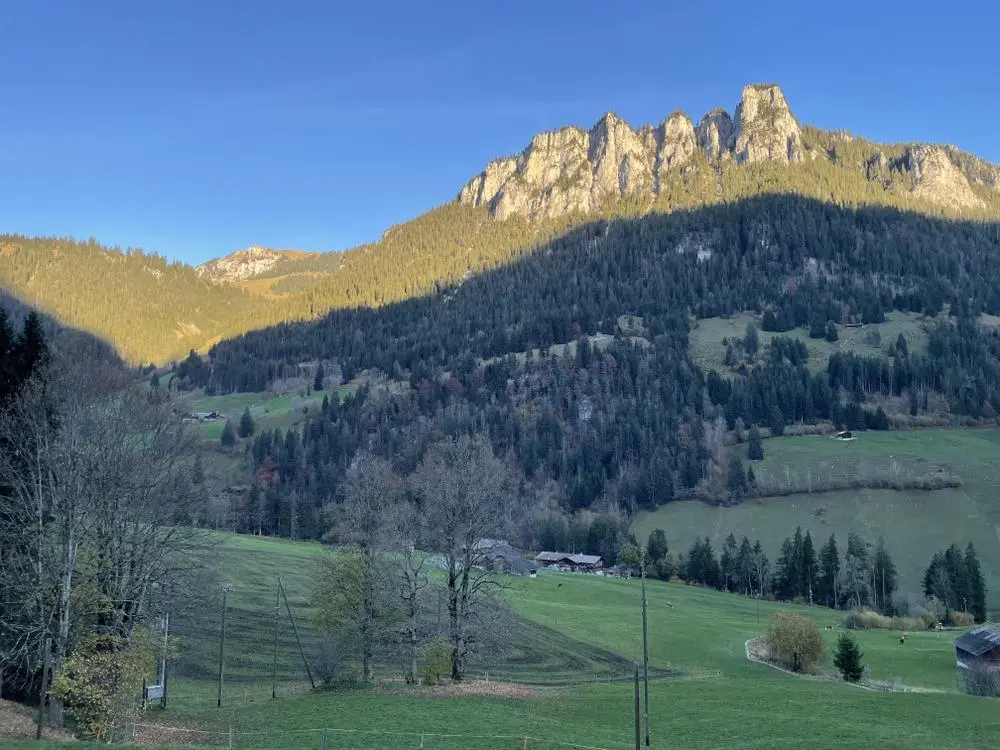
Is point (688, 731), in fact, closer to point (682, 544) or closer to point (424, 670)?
point (424, 670)

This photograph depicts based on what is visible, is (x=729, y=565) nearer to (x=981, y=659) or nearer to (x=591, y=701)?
(x=981, y=659)

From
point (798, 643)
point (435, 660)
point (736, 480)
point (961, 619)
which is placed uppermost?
point (736, 480)

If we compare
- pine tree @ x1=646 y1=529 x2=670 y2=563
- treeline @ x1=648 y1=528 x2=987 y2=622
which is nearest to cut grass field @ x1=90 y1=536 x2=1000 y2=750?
treeline @ x1=648 y1=528 x2=987 y2=622

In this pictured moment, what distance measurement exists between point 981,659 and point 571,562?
74.5 metres

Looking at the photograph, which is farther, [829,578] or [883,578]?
[829,578]

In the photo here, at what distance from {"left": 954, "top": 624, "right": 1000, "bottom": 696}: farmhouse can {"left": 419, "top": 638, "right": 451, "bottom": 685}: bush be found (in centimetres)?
4252

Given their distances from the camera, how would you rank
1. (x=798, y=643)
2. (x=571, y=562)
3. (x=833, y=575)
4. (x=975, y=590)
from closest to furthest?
(x=798, y=643)
(x=975, y=590)
(x=833, y=575)
(x=571, y=562)

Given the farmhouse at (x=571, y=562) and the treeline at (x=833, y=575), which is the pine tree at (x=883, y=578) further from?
the farmhouse at (x=571, y=562)

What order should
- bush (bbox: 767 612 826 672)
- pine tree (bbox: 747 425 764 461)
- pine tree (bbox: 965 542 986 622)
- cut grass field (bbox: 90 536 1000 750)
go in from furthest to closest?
pine tree (bbox: 747 425 764 461) < pine tree (bbox: 965 542 986 622) < bush (bbox: 767 612 826 672) < cut grass field (bbox: 90 536 1000 750)

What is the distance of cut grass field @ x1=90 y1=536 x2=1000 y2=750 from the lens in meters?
34.4

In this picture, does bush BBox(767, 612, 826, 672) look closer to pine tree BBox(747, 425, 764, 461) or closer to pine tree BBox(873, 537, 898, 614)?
pine tree BBox(873, 537, 898, 614)

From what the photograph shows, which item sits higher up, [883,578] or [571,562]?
[883,578]

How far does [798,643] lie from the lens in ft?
218

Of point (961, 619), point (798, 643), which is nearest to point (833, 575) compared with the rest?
point (961, 619)
